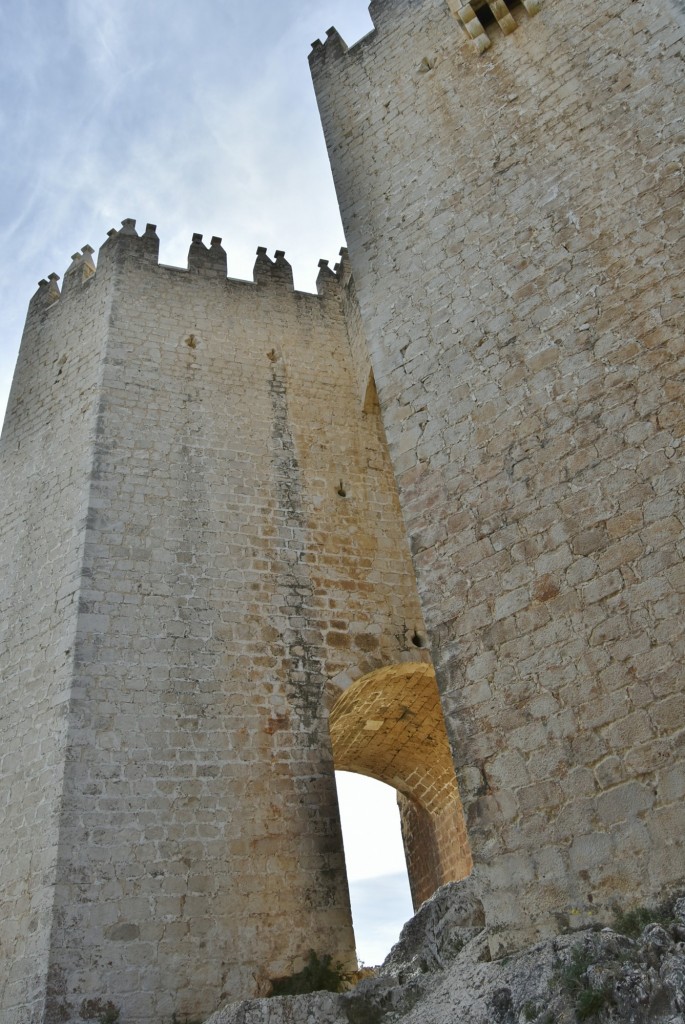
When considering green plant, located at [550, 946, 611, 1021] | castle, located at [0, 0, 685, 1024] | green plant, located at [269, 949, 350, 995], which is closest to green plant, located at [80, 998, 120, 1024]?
castle, located at [0, 0, 685, 1024]

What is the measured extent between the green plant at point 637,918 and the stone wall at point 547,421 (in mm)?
66

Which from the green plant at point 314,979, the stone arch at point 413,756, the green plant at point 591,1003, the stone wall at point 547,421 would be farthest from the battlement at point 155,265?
the green plant at point 591,1003

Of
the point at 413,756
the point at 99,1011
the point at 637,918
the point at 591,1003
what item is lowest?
the point at 591,1003

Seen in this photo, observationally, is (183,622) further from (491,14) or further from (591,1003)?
(491,14)

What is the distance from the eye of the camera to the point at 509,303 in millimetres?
5570

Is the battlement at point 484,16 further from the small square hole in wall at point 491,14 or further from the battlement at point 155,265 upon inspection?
the battlement at point 155,265

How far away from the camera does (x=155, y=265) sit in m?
9.67

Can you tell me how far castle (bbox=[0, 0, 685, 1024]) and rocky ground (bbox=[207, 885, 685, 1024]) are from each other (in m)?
0.24

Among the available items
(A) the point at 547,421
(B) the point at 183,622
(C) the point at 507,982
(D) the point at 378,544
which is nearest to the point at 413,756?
(D) the point at 378,544

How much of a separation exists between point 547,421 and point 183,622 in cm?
365

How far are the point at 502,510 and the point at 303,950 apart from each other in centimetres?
361

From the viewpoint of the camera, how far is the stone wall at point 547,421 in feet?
13.5

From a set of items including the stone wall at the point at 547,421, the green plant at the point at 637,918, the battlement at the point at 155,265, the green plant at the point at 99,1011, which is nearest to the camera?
the green plant at the point at 637,918

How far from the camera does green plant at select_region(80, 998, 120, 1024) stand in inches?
214
